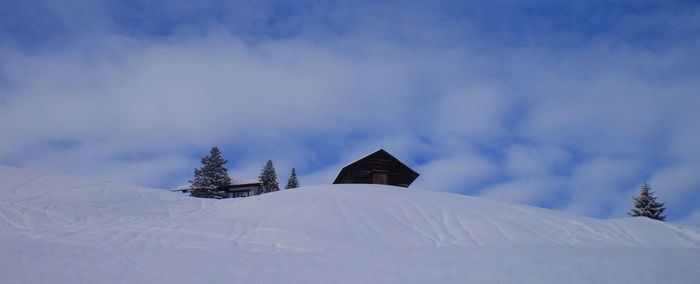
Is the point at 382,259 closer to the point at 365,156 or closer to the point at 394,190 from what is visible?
the point at 394,190

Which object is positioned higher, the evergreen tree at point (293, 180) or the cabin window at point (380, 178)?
the evergreen tree at point (293, 180)

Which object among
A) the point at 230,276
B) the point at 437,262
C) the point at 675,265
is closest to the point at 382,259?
the point at 437,262

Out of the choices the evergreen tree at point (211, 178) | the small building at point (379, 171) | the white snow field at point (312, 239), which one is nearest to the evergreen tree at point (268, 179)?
the evergreen tree at point (211, 178)

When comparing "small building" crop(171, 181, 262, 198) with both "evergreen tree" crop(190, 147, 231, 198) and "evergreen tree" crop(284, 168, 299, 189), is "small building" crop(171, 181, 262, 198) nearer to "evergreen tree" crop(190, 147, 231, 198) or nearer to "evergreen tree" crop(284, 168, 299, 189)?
"evergreen tree" crop(190, 147, 231, 198)

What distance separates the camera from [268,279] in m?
3.61

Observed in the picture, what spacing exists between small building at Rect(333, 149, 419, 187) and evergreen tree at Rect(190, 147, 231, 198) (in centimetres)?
1374

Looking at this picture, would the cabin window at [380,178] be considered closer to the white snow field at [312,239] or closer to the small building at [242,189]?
the white snow field at [312,239]

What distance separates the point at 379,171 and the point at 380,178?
0.42 metres

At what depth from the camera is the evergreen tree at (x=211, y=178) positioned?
3160 cm

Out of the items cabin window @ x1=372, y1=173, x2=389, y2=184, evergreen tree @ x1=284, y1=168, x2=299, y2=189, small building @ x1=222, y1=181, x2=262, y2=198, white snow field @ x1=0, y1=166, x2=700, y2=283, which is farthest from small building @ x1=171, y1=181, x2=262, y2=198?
white snow field @ x1=0, y1=166, x2=700, y2=283

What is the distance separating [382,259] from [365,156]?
1805 cm

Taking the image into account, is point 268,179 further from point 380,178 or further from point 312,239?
point 312,239

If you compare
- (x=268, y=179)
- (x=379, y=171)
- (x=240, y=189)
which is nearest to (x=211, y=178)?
(x=240, y=189)

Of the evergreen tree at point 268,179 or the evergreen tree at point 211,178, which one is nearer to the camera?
the evergreen tree at point 211,178
